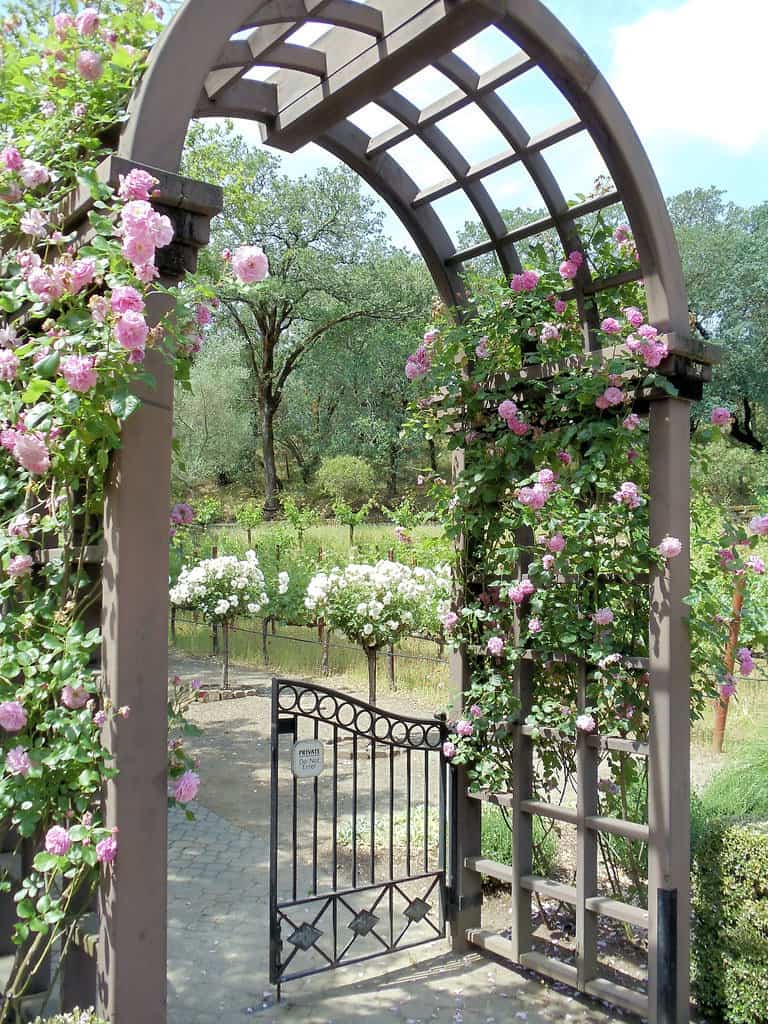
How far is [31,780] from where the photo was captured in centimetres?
210

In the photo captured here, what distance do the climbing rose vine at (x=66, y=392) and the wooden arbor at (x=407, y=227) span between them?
94 millimetres

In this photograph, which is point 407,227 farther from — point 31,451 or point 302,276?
point 302,276

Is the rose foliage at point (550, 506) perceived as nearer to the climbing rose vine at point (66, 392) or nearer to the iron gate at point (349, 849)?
the iron gate at point (349, 849)

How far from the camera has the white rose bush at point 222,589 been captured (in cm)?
1036

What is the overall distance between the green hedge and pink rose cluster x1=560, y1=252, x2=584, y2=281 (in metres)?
2.23

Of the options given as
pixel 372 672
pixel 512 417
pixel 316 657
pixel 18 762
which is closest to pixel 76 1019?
pixel 18 762

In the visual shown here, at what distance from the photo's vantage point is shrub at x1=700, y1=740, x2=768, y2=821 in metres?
3.86

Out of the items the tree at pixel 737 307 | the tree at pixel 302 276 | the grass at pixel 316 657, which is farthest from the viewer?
the tree at pixel 737 307

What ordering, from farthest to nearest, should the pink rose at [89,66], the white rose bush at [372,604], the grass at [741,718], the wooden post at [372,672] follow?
the white rose bush at [372,604] → the wooden post at [372,672] → the grass at [741,718] → the pink rose at [89,66]

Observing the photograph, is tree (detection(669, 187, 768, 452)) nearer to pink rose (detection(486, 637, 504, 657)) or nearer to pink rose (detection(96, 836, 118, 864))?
pink rose (detection(486, 637, 504, 657))

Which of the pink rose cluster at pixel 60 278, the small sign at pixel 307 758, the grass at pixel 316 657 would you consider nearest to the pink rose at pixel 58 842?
the pink rose cluster at pixel 60 278

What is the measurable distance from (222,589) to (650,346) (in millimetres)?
8172

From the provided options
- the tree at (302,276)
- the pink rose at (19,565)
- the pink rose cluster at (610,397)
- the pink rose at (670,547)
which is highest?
the tree at (302,276)

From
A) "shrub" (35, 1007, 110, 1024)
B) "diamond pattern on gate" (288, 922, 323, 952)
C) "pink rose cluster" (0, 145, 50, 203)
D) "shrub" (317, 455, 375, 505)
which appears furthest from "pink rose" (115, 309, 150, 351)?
"shrub" (317, 455, 375, 505)
